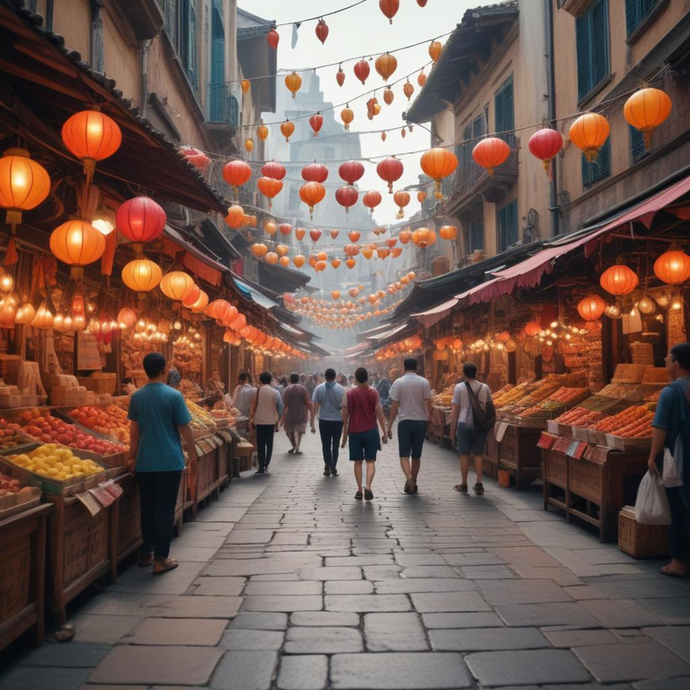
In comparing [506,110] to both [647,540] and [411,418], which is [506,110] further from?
[647,540]

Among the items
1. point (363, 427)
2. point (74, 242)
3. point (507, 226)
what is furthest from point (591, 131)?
point (507, 226)

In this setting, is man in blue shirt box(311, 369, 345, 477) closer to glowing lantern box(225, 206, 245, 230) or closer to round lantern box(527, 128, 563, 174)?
glowing lantern box(225, 206, 245, 230)

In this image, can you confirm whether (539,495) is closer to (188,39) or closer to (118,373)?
(118,373)

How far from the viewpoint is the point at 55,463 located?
5.16m

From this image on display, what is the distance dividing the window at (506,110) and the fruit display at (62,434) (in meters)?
15.4

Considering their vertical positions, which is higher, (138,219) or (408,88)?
(408,88)

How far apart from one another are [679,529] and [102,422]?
6.10m

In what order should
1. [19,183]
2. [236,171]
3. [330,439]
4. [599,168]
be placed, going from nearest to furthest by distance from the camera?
[19,183] → [330,439] → [236,171] → [599,168]

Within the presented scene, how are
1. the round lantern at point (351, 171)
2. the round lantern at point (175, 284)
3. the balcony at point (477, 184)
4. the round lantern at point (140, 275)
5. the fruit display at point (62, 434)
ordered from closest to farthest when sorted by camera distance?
the fruit display at point (62, 434) → the round lantern at point (140, 275) → the round lantern at point (175, 284) → the round lantern at point (351, 171) → the balcony at point (477, 184)

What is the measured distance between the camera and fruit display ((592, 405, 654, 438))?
23.3 feet

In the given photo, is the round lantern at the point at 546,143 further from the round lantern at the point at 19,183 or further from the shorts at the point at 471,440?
the round lantern at the point at 19,183

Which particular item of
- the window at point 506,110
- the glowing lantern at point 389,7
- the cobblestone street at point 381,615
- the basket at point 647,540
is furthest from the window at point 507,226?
the basket at point 647,540

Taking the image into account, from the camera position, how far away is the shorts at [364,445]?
973 centimetres

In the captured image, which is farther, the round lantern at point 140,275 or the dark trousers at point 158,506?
the round lantern at point 140,275
